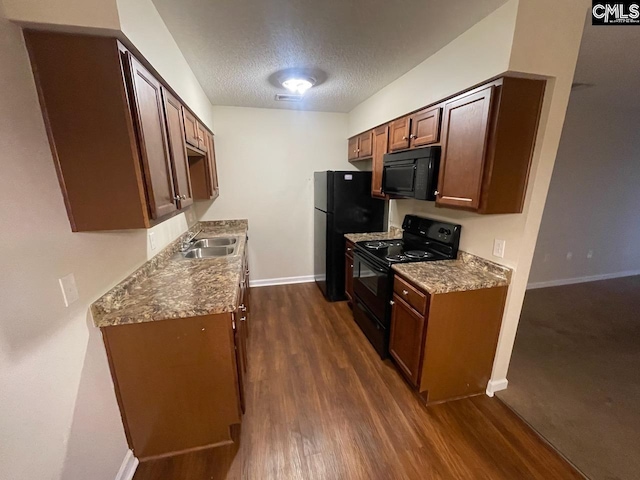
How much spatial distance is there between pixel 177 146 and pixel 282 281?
270 cm

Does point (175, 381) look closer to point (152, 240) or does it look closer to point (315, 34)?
point (152, 240)

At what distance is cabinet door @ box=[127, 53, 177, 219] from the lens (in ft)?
3.92

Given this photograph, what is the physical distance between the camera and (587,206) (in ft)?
12.0

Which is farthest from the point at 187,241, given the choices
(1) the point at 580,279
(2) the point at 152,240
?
(1) the point at 580,279

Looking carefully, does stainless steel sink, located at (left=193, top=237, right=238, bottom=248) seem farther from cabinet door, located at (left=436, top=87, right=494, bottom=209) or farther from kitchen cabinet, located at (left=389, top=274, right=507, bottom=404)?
cabinet door, located at (left=436, top=87, right=494, bottom=209)

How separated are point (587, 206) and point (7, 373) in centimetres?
555

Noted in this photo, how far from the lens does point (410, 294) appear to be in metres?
1.88

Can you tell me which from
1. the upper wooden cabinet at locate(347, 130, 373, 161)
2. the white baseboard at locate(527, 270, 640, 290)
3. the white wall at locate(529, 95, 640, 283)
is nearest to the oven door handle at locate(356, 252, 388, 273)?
the upper wooden cabinet at locate(347, 130, 373, 161)

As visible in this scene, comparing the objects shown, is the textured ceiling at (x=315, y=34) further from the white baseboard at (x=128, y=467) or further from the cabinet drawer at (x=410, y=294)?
the white baseboard at (x=128, y=467)

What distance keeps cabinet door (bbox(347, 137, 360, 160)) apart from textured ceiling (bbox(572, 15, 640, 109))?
2.12 meters

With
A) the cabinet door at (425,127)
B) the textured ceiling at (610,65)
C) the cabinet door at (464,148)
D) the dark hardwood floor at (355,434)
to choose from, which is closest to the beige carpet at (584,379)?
the dark hardwood floor at (355,434)

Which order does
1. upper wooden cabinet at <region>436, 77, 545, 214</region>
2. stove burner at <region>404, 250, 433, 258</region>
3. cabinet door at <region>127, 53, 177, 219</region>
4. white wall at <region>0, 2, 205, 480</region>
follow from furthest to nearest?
stove burner at <region>404, 250, 433, 258</region> < upper wooden cabinet at <region>436, 77, 545, 214</region> < cabinet door at <region>127, 53, 177, 219</region> < white wall at <region>0, 2, 205, 480</region>

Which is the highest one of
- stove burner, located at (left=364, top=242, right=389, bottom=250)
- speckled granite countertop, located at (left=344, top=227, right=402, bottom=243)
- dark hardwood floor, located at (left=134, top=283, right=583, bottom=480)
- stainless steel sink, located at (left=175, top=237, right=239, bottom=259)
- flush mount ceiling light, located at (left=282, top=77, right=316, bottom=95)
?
flush mount ceiling light, located at (left=282, top=77, right=316, bottom=95)

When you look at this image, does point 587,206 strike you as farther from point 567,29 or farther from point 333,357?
point 333,357
